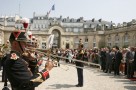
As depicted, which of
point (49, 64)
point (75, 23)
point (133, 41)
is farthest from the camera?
point (75, 23)

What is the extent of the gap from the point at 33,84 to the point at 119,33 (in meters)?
67.7

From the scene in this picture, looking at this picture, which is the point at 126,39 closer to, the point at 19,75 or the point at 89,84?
the point at 89,84

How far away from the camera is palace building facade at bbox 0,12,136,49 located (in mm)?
68312

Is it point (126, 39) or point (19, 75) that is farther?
point (126, 39)

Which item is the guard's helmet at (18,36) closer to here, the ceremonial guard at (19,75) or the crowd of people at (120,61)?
the ceremonial guard at (19,75)

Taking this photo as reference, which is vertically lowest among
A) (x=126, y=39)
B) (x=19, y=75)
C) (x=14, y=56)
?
(x=19, y=75)

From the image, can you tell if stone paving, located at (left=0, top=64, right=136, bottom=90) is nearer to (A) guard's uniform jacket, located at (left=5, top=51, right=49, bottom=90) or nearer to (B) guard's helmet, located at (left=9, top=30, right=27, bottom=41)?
(B) guard's helmet, located at (left=9, top=30, right=27, bottom=41)

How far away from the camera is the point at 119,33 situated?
2793 inches

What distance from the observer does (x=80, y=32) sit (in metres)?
91.2

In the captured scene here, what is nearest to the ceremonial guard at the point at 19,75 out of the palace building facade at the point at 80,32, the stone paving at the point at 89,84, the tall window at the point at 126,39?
the stone paving at the point at 89,84

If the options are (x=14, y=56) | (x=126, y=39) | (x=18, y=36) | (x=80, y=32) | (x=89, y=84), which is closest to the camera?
(x=14, y=56)

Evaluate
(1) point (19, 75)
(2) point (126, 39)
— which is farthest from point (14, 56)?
(2) point (126, 39)

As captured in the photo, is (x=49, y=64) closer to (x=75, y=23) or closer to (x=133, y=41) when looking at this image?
(x=133, y=41)

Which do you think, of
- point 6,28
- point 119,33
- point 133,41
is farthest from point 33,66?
point 6,28
